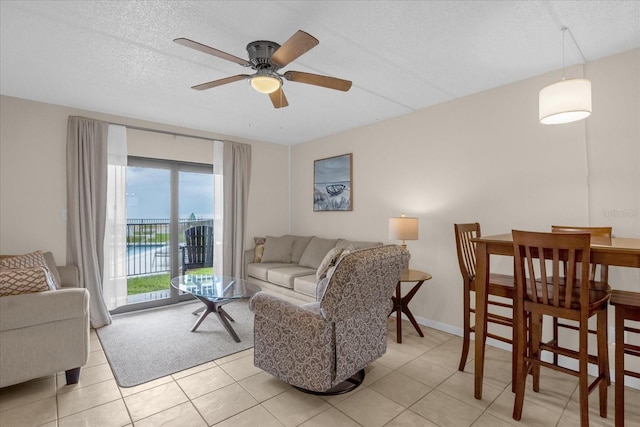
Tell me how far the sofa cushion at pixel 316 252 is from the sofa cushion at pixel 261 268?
0.25m

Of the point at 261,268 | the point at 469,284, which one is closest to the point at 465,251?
the point at 469,284

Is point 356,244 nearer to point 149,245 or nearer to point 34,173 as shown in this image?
point 149,245

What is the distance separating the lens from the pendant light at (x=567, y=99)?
1.88 metres

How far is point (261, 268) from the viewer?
4539mm

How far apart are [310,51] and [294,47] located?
1.96ft

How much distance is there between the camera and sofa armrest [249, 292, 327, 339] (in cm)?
198

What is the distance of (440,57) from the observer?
8.11 feet

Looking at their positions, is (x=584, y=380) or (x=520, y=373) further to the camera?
(x=520, y=373)

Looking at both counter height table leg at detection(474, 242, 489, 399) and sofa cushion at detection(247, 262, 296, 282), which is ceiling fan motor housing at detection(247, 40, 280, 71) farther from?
sofa cushion at detection(247, 262, 296, 282)

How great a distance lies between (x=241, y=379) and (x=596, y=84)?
3.72m

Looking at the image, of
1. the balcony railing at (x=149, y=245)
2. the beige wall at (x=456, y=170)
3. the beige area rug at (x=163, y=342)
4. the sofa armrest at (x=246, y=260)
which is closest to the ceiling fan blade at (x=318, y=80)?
the beige wall at (x=456, y=170)

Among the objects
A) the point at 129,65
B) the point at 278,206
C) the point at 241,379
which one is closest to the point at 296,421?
the point at 241,379

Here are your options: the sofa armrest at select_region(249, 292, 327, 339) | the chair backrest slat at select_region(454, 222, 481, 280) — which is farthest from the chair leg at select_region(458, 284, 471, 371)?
the sofa armrest at select_region(249, 292, 327, 339)

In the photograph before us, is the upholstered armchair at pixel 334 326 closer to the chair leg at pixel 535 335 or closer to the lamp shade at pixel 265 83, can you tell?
the chair leg at pixel 535 335
